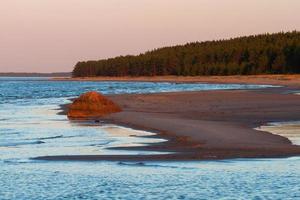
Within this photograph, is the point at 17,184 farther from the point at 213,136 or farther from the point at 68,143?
the point at 213,136

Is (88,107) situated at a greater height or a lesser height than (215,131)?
greater

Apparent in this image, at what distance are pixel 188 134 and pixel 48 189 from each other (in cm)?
881

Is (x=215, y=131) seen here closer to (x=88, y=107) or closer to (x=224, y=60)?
(x=88, y=107)

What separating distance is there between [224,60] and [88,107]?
102m

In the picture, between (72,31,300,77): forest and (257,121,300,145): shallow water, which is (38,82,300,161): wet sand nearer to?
(257,121,300,145): shallow water

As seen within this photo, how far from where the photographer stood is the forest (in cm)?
10840

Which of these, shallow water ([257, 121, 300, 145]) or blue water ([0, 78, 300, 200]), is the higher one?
blue water ([0, 78, 300, 200])

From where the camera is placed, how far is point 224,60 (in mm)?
131000

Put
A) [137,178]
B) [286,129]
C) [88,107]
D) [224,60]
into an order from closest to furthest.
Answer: [137,178], [286,129], [88,107], [224,60]

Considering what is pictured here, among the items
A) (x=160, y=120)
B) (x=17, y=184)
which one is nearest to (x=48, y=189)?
(x=17, y=184)

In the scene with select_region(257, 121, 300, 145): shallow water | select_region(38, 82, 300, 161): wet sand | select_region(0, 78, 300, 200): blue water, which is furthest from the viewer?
select_region(257, 121, 300, 145): shallow water

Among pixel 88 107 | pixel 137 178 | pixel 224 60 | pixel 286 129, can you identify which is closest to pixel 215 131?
pixel 286 129

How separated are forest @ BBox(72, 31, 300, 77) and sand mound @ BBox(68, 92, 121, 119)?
74.5 m

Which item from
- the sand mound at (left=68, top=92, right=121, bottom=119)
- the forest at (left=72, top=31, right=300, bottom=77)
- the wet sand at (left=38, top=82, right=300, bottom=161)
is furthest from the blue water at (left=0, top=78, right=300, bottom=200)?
the forest at (left=72, top=31, right=300, bottom=77)
